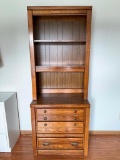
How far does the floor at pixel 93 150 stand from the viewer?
6.35ft

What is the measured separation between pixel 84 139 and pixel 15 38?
69.8 inches

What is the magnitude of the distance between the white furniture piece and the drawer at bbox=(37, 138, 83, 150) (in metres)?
0.46

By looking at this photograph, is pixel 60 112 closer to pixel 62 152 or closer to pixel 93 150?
pixel 62 152

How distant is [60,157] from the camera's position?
1933mm

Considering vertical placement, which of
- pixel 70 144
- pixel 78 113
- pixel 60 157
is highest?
pixel 78 113

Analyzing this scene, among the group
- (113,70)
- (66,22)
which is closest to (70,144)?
(113,70)

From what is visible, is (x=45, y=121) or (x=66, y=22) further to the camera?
(x=66, y=22)

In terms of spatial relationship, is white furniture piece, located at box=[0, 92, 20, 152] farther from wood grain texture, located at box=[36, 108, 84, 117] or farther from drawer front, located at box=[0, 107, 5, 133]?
wood grain texture, located at box=[36, 108, 84, 117]

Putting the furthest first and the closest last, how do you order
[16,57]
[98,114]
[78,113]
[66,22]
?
[98,114]
[16,57]
[66,22]
[78,113]

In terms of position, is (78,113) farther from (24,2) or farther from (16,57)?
(24,2)

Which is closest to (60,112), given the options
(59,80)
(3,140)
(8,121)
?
(59,80)

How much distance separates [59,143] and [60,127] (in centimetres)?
24

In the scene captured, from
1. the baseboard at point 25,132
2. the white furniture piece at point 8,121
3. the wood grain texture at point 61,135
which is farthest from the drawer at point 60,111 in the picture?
the baseboard at point 25,132

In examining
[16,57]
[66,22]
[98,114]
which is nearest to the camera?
[66,22]
